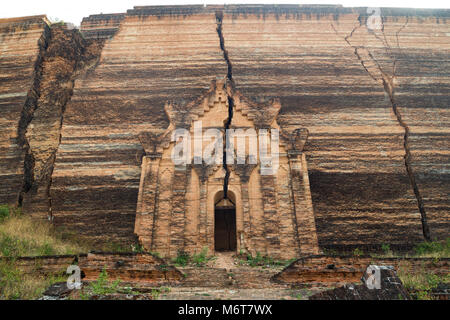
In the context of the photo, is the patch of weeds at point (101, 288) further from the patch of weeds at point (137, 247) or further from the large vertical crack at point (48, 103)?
the large vertical crack at point (48, 103)

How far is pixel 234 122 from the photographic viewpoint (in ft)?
36.1

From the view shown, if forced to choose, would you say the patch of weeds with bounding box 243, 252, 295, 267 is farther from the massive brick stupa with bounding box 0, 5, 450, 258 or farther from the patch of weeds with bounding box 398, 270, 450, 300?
the patch of weeds with bounding box 398, 270, 450, 300

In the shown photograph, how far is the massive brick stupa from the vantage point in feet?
32.7

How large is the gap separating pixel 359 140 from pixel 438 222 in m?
3.80

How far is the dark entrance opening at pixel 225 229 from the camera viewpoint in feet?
39.3

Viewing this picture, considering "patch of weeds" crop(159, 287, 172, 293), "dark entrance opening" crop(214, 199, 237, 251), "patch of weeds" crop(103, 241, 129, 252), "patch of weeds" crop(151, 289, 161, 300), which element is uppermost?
"dark entrance opening" crop(214, 199, 237, 251)

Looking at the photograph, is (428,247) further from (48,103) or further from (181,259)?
(48,103)

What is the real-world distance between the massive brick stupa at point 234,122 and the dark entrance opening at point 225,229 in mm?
75

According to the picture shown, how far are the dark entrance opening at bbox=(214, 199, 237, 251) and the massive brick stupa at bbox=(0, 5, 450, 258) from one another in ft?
0.24

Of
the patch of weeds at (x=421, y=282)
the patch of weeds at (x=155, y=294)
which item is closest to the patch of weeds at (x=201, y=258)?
the patch of weeds at (x=155, y=294)

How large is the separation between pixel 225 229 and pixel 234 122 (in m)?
4.06

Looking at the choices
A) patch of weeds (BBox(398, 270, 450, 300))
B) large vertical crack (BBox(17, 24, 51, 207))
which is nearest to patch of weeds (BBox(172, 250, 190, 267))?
patch of weeds (BBox(398, 270, 450, 300))

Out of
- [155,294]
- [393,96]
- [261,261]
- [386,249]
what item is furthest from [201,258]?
[393,96]

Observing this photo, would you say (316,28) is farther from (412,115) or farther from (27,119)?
(27,119)
